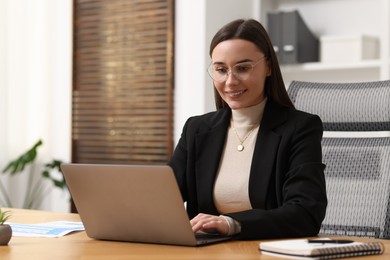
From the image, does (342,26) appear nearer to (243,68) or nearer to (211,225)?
(243,68)

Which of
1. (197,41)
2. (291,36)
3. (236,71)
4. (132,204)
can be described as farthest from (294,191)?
(197,41)

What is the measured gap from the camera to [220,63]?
2.20 metres

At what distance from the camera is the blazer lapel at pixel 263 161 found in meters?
2.19

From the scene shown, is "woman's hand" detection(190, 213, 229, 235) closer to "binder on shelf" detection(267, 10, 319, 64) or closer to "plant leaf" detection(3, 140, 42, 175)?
"binder on shelf" detection(267, 10, 319, 64)

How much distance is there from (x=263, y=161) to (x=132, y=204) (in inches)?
22.2

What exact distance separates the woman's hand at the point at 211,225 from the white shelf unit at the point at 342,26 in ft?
7.55

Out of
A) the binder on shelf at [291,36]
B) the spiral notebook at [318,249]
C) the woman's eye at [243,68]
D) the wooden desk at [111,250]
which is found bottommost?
the wooden desk at [111,250]

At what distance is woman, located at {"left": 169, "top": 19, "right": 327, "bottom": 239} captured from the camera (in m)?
2.13

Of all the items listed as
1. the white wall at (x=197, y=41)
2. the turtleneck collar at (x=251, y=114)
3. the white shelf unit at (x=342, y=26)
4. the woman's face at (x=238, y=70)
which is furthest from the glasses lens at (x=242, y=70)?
the white wall at (x=197, y=41)

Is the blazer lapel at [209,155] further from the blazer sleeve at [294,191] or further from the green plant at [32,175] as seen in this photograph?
the green plant at [32,175]

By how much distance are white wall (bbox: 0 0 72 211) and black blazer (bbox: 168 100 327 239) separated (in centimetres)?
276

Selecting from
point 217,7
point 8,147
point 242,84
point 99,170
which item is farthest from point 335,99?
point 8,147

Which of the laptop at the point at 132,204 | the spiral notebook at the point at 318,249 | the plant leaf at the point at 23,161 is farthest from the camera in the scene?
the plant leaf at the point at 23,161

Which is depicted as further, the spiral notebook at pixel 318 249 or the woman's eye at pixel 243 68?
the woman's eye at pixel 243 68
